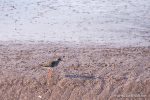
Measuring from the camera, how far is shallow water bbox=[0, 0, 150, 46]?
934cm

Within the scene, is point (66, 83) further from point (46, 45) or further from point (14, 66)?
point (46, 45)

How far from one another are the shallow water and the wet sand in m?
1.05

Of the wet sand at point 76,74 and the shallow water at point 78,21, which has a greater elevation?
the wet sand at point 76,74

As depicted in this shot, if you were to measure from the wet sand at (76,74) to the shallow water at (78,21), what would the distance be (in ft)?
3.44

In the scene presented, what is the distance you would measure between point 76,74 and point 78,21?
4.03 meters

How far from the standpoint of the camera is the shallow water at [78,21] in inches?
368

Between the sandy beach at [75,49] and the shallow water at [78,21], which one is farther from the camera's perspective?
the shallow water at [78,21]

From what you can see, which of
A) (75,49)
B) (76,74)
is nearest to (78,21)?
(75,49)

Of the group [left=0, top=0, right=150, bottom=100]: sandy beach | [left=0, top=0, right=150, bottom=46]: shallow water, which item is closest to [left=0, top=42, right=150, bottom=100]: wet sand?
[left=0, top=0, right=150, bottom=100]: sandy beach

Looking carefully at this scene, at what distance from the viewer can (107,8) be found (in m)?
12.0

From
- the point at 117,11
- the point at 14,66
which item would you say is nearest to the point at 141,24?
the point at 117,11

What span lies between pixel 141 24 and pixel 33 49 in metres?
3.46

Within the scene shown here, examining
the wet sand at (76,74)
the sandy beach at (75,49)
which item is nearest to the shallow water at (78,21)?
the sandy beach at (75,49)

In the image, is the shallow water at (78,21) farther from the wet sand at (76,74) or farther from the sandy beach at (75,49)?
the wet sand at (76,74)
